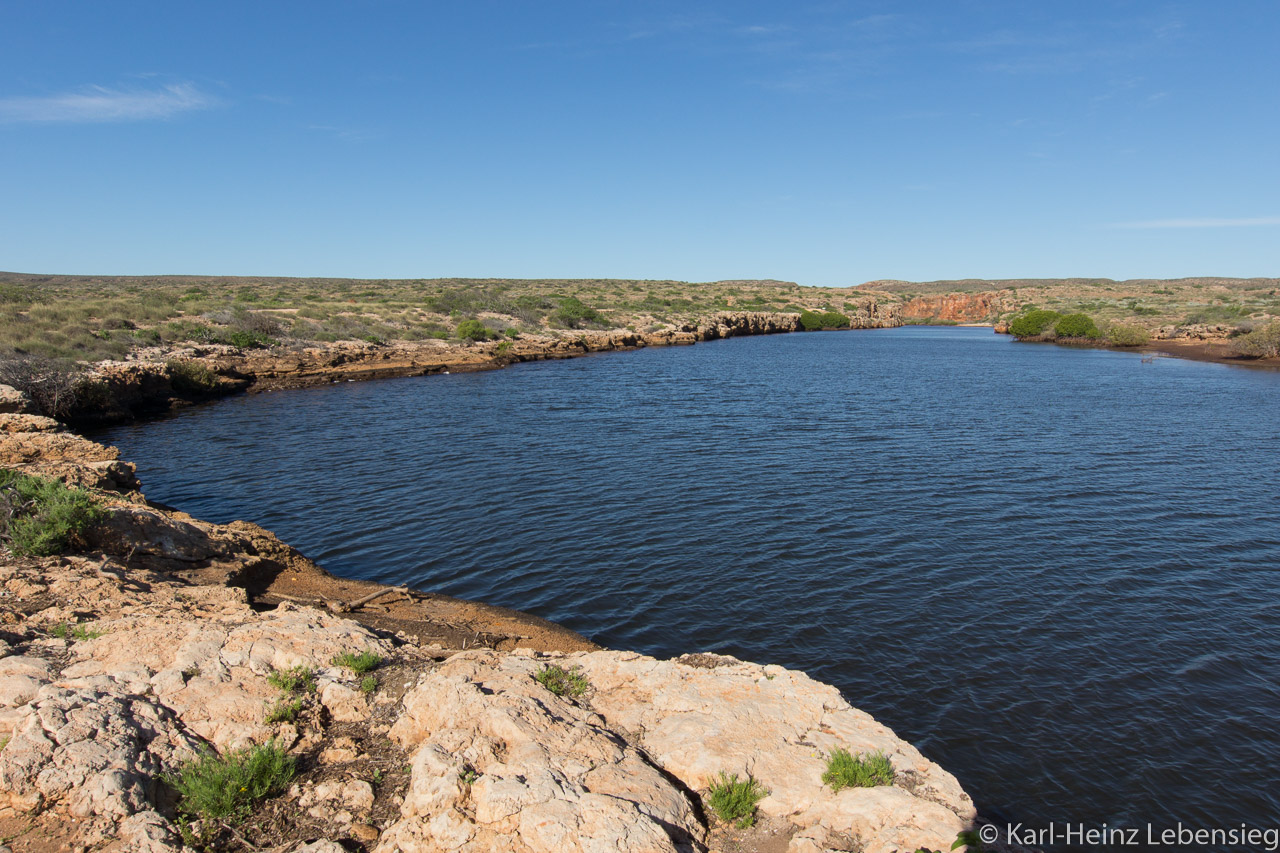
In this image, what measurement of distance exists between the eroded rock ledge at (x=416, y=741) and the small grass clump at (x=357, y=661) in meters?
0.12

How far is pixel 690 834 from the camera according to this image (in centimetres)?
552

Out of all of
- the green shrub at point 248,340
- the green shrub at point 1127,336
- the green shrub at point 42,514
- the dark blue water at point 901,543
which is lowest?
the dark blue water at point 901,543

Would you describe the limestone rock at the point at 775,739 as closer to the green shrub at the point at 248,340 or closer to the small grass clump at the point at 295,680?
the small grass clump at the point at 295,680

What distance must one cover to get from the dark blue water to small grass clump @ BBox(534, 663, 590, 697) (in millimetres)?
3527

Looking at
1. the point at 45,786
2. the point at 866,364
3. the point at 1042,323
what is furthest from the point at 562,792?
the point at 1042,323

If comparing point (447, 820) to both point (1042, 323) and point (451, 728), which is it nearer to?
point (451, 728)

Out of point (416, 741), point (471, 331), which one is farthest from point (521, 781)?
point (471, 331)

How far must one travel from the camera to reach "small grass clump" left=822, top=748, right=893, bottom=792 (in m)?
5.97

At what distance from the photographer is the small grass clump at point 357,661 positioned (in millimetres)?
7668

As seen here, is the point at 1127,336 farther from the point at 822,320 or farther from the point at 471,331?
the point at 471,331

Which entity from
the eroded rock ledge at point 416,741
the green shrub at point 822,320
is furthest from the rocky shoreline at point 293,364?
the green shrub at point 822,320

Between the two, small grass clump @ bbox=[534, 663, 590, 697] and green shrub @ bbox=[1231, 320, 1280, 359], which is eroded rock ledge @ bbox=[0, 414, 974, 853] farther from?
green shrub @ bbox=[1231, 320, 1280, 359]

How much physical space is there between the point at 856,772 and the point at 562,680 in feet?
11.0

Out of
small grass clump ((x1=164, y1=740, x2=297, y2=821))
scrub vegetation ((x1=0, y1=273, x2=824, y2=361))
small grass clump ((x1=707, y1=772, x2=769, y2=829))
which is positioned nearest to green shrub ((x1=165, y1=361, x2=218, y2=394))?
scrub vegetation ((x1=0, y1=273, x2=824, y2=361))
